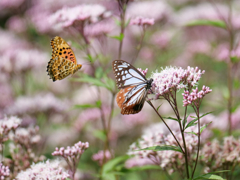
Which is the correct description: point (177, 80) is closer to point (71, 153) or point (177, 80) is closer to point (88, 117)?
point (71, 153)

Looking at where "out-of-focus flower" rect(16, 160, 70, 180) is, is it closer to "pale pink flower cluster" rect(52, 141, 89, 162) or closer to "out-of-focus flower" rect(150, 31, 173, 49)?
"pale pink flower cluster" rect(52, 141, 89, 162)

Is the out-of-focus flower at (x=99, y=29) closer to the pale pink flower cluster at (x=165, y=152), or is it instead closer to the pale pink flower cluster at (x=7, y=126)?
the pale pink flower cluster at (x=7, y=126)

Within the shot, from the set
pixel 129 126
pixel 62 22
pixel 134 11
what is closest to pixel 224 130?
pixel 129 126

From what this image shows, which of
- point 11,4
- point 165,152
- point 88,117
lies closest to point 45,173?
point 165,152

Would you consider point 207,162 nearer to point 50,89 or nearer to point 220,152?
point 220,152

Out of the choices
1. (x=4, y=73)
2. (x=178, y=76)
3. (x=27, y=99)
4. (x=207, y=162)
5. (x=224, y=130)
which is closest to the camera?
(x=178, y=76)

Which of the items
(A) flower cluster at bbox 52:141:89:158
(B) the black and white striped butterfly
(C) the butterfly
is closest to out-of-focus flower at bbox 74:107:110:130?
(C) the butterfly
